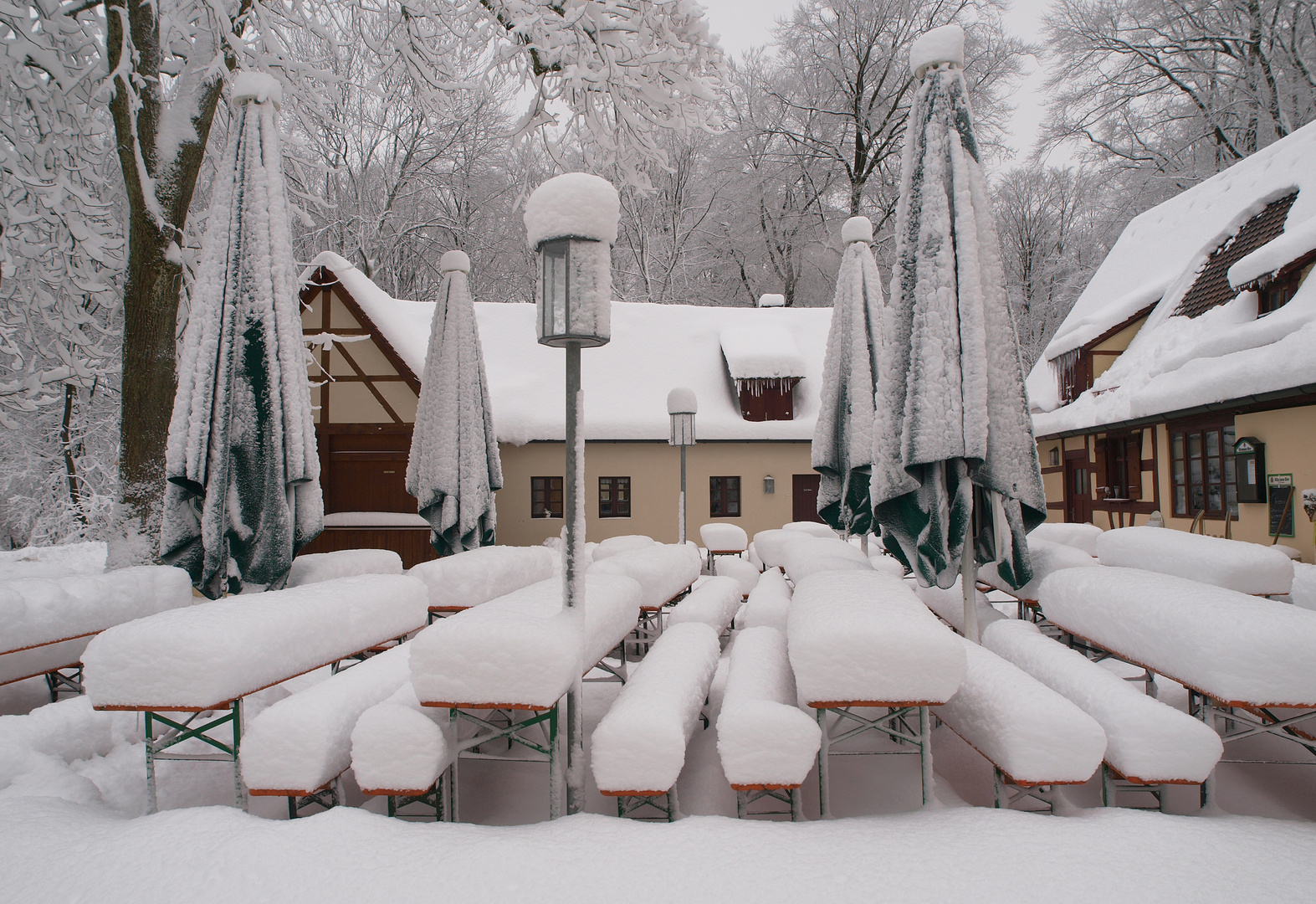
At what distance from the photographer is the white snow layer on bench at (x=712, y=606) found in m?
4.90

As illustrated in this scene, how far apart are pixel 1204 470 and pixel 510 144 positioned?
10547 mm

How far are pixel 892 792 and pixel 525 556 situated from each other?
9.68 feet

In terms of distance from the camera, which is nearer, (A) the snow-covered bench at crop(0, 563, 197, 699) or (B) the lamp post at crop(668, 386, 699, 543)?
(A) the snow-covered bench at crop(0, 563, 197, 699)

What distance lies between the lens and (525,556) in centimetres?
497

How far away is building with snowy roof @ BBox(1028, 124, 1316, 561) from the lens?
764 cm

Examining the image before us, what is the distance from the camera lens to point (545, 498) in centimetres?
1303

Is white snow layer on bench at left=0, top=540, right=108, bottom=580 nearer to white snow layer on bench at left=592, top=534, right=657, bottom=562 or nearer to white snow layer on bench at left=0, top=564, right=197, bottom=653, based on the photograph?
white snow layer on bench at left=0, top=564, right=197, bottom=653

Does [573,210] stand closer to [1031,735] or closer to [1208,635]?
[1031,735]

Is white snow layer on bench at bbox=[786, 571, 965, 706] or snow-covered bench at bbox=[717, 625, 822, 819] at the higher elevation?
white snow layer on bench at bbox=[786, 571, 965, 706]

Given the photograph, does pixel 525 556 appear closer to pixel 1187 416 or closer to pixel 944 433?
pixel 944 433

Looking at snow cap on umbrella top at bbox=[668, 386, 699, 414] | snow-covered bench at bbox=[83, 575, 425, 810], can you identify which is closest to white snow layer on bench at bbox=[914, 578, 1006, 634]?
snow-covered bench at bbox=[83, 575, 425, 810]

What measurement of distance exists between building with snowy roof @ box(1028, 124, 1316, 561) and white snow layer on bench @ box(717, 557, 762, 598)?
19.4ft

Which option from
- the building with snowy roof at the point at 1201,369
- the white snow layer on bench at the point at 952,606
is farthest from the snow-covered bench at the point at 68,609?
the building with snowy roof at the point at 1201,369

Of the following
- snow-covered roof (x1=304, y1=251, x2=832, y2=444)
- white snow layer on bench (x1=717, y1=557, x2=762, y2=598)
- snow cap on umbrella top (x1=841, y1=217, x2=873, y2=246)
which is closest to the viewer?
snow cap on umbrella top (x1=841, y1=217, x2=873, y2=246)
